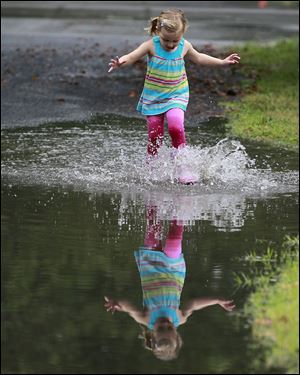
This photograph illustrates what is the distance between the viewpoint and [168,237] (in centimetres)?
803

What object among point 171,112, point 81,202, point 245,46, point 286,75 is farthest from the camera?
point 245,46

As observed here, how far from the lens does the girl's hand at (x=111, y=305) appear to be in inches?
242

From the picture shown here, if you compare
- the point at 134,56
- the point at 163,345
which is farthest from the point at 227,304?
the point at 134,56

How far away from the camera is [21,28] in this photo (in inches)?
→ 933

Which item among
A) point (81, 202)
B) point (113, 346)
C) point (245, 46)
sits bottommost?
point (113, 346)

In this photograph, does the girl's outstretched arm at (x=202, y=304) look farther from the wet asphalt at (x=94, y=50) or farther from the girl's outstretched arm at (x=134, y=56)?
the wet asphalt at (x=94, y=50)

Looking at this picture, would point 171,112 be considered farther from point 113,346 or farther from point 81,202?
point 113,346

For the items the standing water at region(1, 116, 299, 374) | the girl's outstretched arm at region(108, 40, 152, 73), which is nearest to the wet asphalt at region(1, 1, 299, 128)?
the standing water at region(1, 116, 299, 374)

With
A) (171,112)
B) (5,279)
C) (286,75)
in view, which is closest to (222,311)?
(5,279)

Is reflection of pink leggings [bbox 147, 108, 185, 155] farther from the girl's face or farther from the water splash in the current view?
the girl's face

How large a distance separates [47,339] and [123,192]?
13.4 ft

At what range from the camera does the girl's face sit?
32.4ft

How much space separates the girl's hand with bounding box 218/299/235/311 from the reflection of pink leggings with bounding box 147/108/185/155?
411cm

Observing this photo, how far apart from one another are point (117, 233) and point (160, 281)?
1424mm
